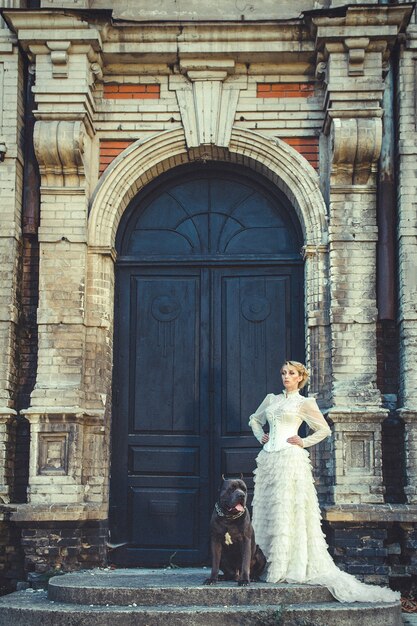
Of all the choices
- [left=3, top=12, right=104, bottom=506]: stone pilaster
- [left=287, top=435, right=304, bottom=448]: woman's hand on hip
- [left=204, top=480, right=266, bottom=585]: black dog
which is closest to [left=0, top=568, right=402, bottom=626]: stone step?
[left=204, top=480, right=266, bottom=585]: black dog

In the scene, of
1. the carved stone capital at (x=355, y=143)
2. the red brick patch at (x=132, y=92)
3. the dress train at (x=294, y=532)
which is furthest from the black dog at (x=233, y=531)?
the red brick patch at (x=132, y=92)

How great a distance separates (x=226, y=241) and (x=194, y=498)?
269cm

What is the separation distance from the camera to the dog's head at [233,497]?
22.8 feet

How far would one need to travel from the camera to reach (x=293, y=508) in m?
7.53

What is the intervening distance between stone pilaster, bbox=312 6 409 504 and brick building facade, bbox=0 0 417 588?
0.02m

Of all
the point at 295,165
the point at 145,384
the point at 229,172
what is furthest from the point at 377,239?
the point at 145,384

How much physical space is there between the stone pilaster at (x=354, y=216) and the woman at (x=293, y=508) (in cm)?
125

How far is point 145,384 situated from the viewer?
9812 millimetres

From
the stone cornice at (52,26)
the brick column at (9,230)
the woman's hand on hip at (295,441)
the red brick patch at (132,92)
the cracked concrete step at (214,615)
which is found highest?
the stone cornice at (52,26)

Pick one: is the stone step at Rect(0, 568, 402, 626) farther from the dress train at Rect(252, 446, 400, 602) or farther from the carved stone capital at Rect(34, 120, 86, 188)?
the carved stone capital at Rect(34, 120, 86, 188)

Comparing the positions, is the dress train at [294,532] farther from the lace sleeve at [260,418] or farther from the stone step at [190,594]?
the lace sleeve at [260,418]

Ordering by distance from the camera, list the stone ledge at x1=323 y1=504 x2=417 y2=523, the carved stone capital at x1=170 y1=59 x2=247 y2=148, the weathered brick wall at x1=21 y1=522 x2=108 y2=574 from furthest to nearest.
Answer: the carved stone capital at x1=170 y1=59 x2=247 y2=148 < the weathered brick wall at x1=21 y1=522 x2=108 y2=574 < the stone ledge at x1=323 y1=504 x2=417 y2=523

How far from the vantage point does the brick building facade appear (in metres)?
8.99

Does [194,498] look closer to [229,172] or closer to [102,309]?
[102,309]
